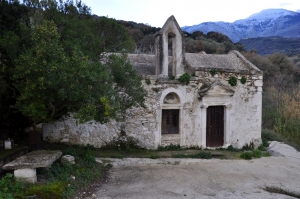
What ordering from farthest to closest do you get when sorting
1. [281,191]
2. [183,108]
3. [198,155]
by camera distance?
[183,108] < [198,155] < [281,191]

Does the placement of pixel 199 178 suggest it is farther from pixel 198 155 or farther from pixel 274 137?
pixel 274 137

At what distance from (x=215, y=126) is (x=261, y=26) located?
59152 mm

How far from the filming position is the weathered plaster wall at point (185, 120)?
11547mm

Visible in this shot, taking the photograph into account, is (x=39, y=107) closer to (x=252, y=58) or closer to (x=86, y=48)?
(x=86, y=48)

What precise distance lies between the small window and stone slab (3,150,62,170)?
5343 millimetres

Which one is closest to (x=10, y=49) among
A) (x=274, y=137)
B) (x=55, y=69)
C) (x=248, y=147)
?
(x=55, y=69)

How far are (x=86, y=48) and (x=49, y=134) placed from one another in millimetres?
4620

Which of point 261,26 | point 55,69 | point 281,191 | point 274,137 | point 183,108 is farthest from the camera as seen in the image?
point 261,26

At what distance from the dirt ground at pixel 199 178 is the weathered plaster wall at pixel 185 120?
1.69 meters

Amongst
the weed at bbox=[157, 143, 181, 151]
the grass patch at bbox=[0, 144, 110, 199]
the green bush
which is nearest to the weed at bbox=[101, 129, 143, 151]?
the weed at bbox=[157, 143, 181, 151]

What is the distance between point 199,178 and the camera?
8734mm

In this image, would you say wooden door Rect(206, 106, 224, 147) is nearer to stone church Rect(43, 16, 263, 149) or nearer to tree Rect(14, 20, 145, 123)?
stone church Rect(43, 16, 263, 149)

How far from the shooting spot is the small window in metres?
12.4

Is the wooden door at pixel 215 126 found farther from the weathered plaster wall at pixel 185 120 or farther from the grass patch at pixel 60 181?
the grass patch at pixel 60 181
